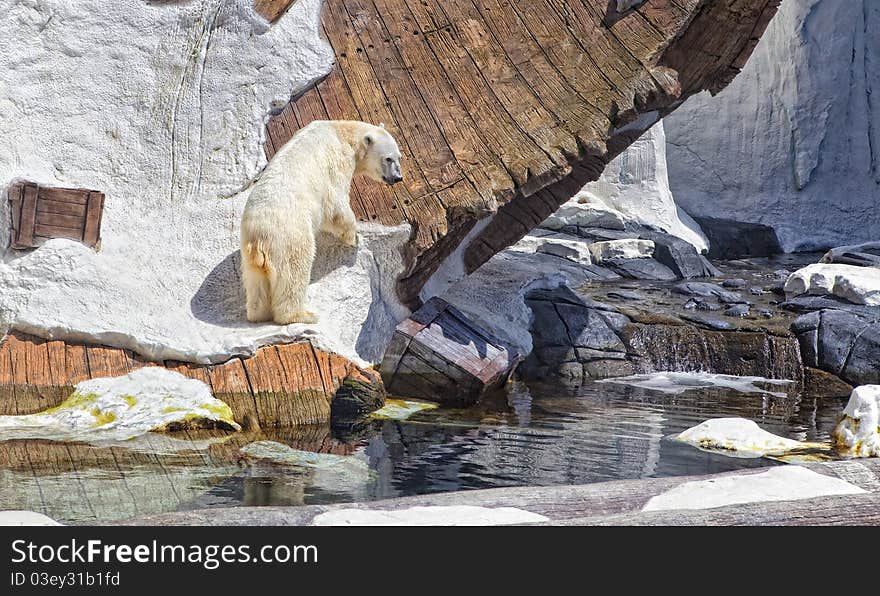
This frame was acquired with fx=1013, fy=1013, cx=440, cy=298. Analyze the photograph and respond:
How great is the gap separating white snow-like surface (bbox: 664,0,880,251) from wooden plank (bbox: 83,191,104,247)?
1212cm

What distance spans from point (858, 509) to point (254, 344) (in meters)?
3.35

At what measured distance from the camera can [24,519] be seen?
3174 millimetres

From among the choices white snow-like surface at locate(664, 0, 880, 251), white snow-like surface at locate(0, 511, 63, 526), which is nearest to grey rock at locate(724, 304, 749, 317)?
white snow-like surface at locate(0, 511, 63, 526)

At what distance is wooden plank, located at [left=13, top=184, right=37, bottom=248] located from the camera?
570 centimetres

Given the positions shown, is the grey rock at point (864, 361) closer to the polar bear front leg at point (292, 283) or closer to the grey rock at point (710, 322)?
the grey rock at point (710, 322)

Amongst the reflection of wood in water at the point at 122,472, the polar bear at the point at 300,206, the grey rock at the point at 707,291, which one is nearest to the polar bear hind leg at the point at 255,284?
the polar bear at the point at 300,206

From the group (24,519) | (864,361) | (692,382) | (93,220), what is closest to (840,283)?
(864,361)

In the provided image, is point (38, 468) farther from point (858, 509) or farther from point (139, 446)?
point (858, 509)

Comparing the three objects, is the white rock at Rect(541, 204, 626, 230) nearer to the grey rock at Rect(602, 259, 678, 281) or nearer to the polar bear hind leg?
the grey rock at Rect(602, 259, 678, 281)

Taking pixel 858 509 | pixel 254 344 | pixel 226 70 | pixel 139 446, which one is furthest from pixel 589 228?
pixel 858 509

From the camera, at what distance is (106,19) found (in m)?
6.68

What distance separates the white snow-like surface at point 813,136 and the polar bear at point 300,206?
11.0 metres

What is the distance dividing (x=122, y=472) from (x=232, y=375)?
1.26 meters

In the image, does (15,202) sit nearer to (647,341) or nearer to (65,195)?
(65,195)
